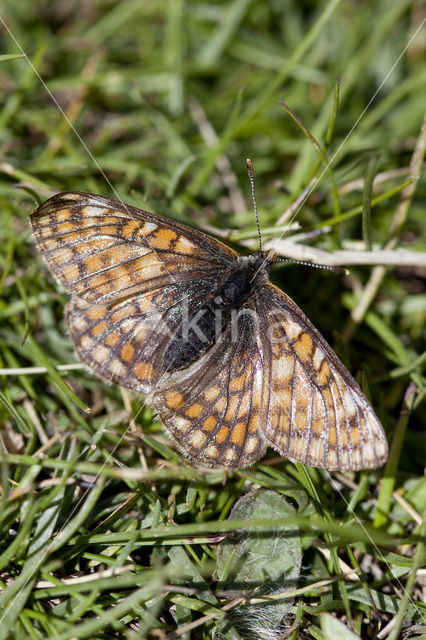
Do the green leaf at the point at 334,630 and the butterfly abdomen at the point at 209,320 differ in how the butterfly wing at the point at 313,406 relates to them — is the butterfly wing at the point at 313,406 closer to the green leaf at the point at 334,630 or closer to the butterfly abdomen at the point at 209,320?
the butterfly abdomen at the point at 209,320

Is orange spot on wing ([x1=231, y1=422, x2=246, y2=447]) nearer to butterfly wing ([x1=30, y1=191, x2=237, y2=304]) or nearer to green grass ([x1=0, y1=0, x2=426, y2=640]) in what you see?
green grass ([x1=0, y1=0, x2=426, y2=640])

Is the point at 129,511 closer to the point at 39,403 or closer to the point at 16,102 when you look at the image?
the point at 39,403

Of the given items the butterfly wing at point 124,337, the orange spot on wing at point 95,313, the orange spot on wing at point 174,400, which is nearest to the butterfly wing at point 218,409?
the orange spot on wing at point 174,400

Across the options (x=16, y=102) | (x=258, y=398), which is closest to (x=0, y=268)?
(x=16, y=102)

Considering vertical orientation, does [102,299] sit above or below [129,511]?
above

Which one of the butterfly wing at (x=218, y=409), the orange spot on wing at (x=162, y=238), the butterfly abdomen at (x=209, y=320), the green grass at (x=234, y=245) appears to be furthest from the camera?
the orange spot on wing at (x=162, y=238)

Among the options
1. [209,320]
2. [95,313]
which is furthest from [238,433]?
[95,313]
